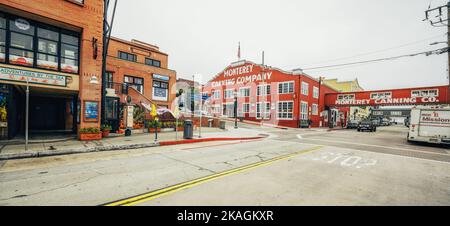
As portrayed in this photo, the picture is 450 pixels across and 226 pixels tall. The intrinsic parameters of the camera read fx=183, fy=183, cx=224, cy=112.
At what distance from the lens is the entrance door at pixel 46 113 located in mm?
15602

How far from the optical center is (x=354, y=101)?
109ft

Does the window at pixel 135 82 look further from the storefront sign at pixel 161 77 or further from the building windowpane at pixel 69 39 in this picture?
the building windowpane at pixel 69 39

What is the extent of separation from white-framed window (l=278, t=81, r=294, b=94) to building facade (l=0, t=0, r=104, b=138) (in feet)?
87.4

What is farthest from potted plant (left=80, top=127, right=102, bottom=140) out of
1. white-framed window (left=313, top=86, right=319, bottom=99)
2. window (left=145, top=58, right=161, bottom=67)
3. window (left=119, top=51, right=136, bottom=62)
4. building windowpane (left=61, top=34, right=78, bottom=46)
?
white-framed window (left=313, top=86, right=319, bottom=99)

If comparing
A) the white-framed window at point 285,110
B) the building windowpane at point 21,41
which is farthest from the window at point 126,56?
the white-framed window at point 285,110

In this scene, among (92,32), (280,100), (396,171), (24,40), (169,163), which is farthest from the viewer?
(280,100)

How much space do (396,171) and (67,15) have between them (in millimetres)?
17816

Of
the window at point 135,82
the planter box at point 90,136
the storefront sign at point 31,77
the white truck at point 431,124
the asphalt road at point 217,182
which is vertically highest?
the window at point 135,82

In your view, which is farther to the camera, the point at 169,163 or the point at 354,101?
the point at 354,101

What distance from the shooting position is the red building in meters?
30.2

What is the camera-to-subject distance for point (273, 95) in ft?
106
